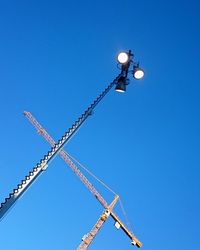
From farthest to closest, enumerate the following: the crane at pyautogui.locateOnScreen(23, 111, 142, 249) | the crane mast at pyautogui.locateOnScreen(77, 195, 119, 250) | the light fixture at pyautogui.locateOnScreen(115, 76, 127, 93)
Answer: the crane at pyautogui.locateOnScreen(23, 111, 142, 249)
the crane mast at pyautogui.locateOnScreen(77, 195, 119, 250)
the light fixture at pyautogui.locateOnScreen(115, 76, 127, 93)

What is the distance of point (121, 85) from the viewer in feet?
30.3

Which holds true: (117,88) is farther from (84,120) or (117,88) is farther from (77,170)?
(77,170)

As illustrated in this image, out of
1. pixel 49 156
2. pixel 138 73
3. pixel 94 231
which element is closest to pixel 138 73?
pixel 138 73

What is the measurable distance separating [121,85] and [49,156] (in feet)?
9.51


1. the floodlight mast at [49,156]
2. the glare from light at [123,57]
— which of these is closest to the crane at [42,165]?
the floodlight mast at [49,156]

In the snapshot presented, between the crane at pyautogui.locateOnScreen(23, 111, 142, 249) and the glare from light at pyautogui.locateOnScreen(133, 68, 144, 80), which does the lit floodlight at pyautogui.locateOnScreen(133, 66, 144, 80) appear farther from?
the crane at pyautogui.locateOnScreen(23, 111, 142, 249)

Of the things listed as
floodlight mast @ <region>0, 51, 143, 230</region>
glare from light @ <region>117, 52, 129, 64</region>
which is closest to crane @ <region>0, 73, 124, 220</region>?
floodlight mast @ <region>0, 51, 143, 230</region>

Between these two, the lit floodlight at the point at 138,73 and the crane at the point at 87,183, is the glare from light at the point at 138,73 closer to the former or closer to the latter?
the lit floodlight at the point at 138,73

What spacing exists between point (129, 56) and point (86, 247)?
71772 millimetres

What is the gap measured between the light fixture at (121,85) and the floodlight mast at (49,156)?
0.05m

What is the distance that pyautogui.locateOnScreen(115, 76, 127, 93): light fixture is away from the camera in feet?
30.3

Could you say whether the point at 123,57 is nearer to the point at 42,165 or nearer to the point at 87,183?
the point at 42,165

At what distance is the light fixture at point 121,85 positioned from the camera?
9.23 meters

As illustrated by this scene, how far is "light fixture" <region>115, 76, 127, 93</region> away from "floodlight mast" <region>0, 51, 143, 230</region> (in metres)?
0.05
